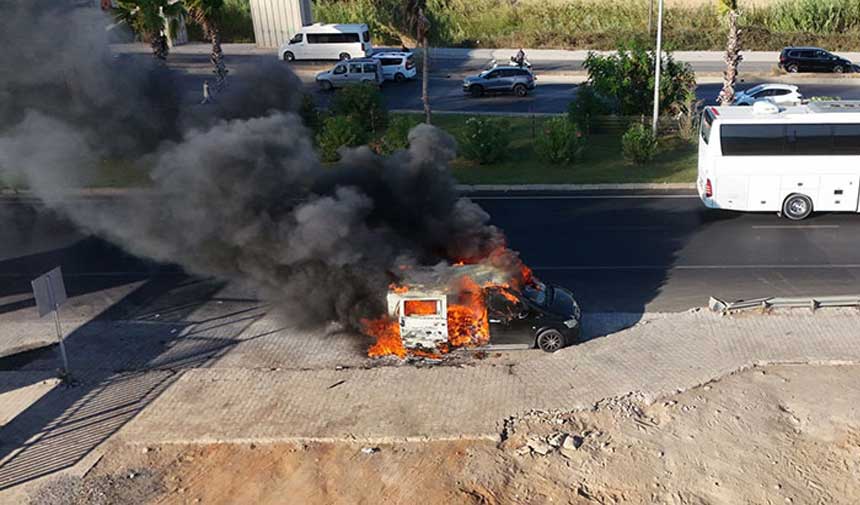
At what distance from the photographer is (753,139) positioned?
21.2 m

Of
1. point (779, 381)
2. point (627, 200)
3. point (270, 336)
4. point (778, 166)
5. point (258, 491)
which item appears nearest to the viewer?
point (258, 491)

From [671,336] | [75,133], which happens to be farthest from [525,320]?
[75,133]

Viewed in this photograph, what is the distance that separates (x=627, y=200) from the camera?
23766 millimetres

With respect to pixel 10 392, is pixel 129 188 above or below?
above

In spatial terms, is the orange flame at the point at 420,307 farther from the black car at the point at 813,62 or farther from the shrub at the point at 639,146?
the black car at the point at 813,62

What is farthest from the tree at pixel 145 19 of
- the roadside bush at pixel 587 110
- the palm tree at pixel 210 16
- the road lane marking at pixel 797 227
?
the road lane marking at pixel 797 227

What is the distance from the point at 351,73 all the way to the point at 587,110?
1278cm

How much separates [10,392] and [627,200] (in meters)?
16.8

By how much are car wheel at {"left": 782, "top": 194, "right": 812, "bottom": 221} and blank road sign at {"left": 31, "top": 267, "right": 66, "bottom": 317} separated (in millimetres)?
17503

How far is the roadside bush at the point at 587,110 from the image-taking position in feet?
99.2

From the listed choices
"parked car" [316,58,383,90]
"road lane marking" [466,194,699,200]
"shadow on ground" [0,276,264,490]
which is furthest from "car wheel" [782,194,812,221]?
"parked car" [316,58,383,90]

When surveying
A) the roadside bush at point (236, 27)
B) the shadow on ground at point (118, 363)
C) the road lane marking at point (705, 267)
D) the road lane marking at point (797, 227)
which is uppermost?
the roadside bush at point (236, 27)

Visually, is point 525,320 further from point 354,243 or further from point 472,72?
point 472,72

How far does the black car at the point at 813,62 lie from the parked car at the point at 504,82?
13.8 metres
